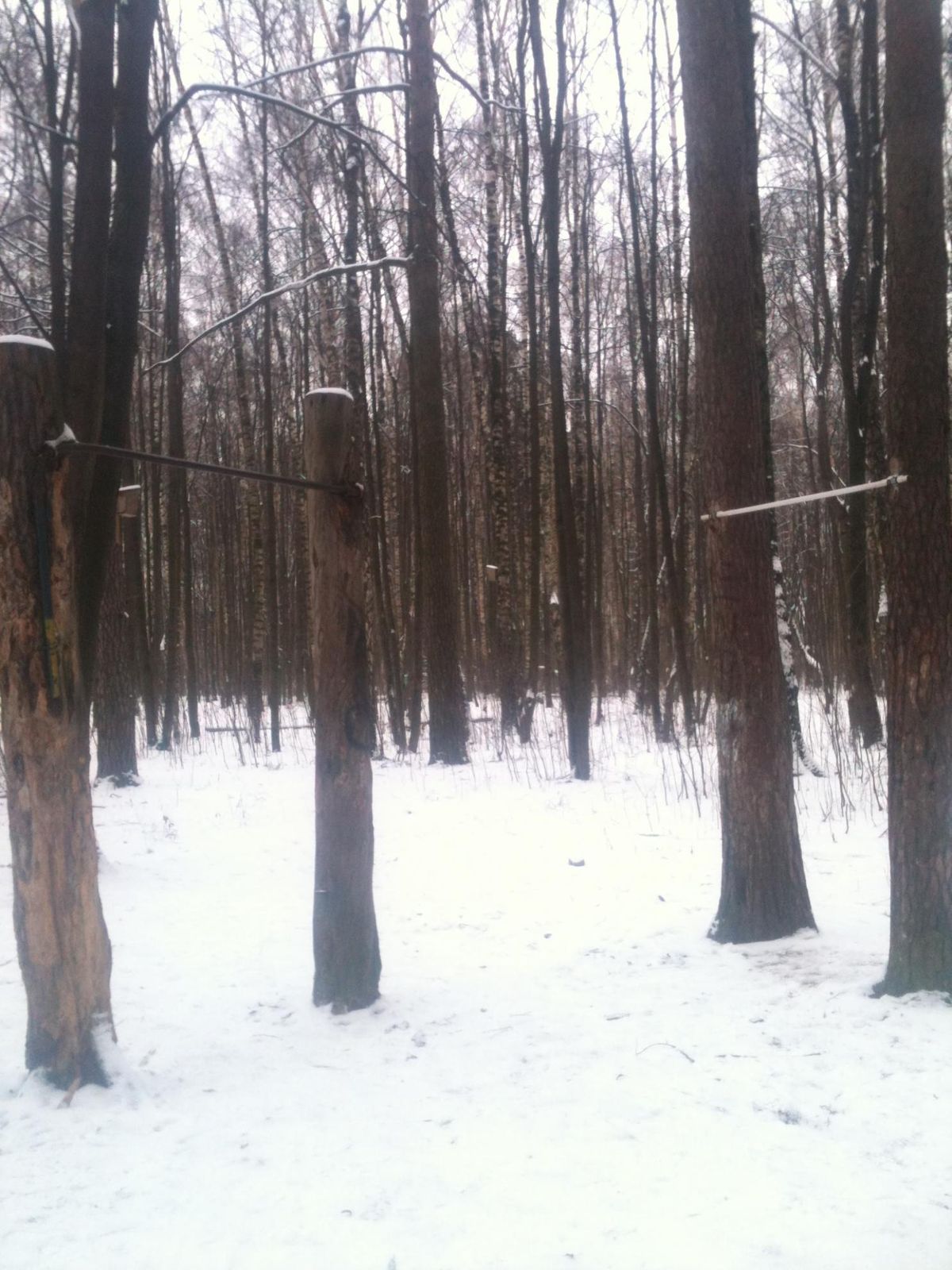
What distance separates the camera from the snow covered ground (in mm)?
2465

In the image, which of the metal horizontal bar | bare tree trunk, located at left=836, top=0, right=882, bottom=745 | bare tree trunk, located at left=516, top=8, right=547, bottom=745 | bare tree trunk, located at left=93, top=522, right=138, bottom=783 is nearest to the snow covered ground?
the metal horizontal bar

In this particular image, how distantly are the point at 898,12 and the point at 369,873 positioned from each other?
12.5 ft

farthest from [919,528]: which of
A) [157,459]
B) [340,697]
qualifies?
[157,459]

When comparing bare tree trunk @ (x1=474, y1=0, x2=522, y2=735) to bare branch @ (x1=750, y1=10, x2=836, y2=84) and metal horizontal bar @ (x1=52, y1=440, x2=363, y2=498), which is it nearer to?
bare branch @ (x1=750, y1=10, x2=836, y2=84)

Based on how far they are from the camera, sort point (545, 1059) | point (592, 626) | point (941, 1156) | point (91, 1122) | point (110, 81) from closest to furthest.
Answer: point (941, 1156), point (91, 1122), point (545, 1059), point (110, 81), point (592, 626)

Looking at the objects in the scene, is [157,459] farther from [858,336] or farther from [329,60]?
[858,336]

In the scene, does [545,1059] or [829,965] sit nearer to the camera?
[545,1059]

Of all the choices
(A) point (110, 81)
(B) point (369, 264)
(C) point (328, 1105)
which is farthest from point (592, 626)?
(C) point (328, 1105)

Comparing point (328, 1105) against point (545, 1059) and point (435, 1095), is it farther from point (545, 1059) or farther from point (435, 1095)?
point (545, 1059)

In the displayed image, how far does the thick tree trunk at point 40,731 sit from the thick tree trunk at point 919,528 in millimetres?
2852

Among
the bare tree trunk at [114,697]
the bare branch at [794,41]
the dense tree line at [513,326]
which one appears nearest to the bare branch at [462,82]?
the dense tree line at [513,326]

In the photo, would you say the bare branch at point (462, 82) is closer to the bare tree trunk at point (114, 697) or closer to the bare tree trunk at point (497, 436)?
the bare tree trunk at point (497, 436)

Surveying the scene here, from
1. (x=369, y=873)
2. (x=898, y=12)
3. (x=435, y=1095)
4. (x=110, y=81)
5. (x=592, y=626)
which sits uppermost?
(x=110, y=81)

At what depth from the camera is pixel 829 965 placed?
4133 mm
